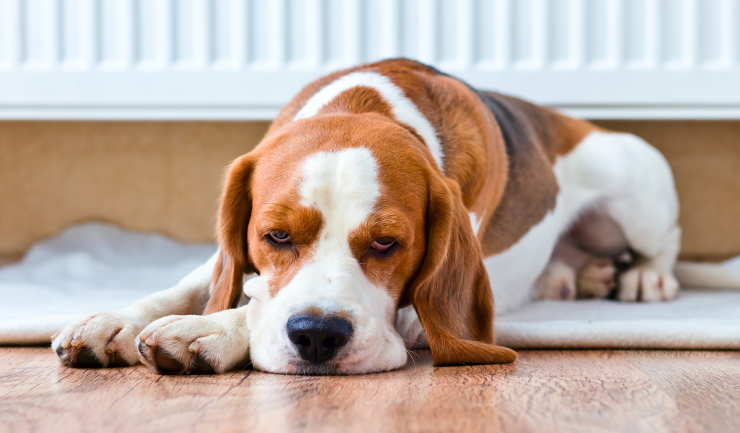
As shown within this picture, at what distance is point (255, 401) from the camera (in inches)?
34.2

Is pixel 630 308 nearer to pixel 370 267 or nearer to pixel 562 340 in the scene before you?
pixel 562 340

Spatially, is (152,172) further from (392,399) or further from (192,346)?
(392,399)

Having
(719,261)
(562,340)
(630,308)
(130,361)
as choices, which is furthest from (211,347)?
(719,261)

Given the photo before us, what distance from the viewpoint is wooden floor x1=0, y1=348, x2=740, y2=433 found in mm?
773

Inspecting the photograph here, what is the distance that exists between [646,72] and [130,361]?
1.72 meters

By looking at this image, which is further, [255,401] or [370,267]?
[370,267]

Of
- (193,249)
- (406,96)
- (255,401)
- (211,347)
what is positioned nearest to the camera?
(255,401)

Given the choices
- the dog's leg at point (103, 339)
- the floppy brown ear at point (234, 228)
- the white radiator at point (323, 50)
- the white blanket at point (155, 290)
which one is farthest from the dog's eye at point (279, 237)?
the white radiator at point (323, 50)

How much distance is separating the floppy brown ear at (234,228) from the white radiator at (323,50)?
94cm

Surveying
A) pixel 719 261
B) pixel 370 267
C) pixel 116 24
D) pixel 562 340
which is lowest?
pixel 719 261

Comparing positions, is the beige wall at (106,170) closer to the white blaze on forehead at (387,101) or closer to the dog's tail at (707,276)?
the white blaze on forehead at (387,101)

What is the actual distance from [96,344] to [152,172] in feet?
5.02

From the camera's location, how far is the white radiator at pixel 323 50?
83.6 inches

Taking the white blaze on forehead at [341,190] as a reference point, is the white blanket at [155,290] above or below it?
below
